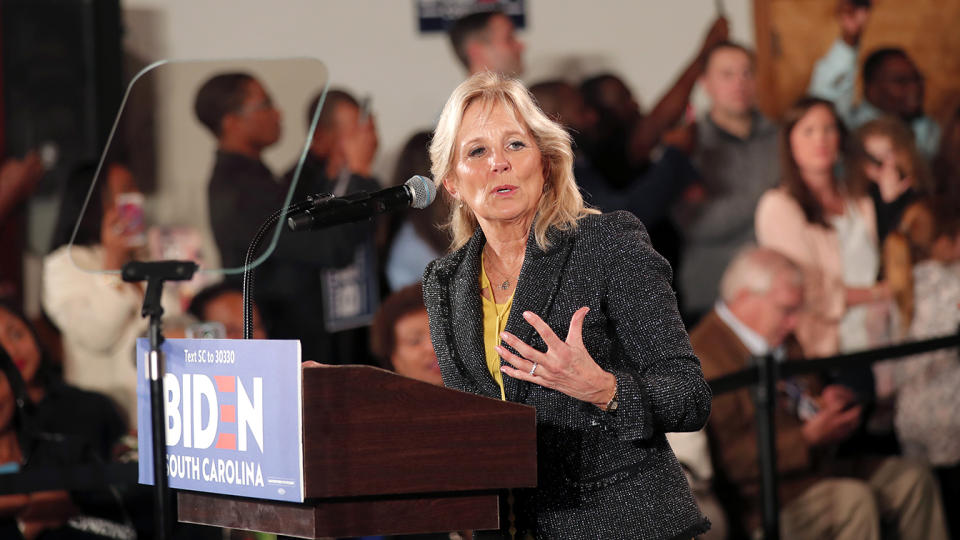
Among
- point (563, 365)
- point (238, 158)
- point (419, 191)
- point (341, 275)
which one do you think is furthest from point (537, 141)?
point (341, 275)

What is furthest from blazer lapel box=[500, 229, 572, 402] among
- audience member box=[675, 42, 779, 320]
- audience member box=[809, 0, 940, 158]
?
audience member box=[809, 0, 940, 158]

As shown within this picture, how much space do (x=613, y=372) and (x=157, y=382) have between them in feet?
2.22

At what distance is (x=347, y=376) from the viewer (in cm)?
156

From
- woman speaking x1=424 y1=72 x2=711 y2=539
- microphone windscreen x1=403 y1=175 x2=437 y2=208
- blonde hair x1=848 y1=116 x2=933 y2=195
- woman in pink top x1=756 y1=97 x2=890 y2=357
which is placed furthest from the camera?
blonde hair x1=848 y1=116 x2=933 y2=195

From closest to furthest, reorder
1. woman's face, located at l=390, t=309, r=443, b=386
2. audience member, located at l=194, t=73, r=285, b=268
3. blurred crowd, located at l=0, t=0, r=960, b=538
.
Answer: audience member, located at l=194, t=73, r=285, b=268
blurred crowd, located at l=0, t=0, r=960, b=538
woman's face, located at l=390, t=309, r=443, b=386

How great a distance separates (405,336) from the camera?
13.5 ft

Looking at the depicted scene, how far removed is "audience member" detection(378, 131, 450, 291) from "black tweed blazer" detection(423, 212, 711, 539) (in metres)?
2.91

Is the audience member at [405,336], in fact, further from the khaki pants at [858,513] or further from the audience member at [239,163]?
the khaki pants at [858,513]

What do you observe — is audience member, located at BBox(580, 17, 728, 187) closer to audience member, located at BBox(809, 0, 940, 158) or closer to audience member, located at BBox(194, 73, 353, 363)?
audience member, located at BBox(809, 0, 940, 158)

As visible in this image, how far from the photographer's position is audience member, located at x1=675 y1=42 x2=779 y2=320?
5.27 meters

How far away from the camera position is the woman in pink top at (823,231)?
5383 mm

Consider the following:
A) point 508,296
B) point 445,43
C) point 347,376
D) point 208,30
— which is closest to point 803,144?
point 445,43

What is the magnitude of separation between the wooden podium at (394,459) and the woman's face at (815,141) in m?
4.14

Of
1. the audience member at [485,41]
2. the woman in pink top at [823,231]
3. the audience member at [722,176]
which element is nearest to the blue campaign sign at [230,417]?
the audience member at [485,41]
